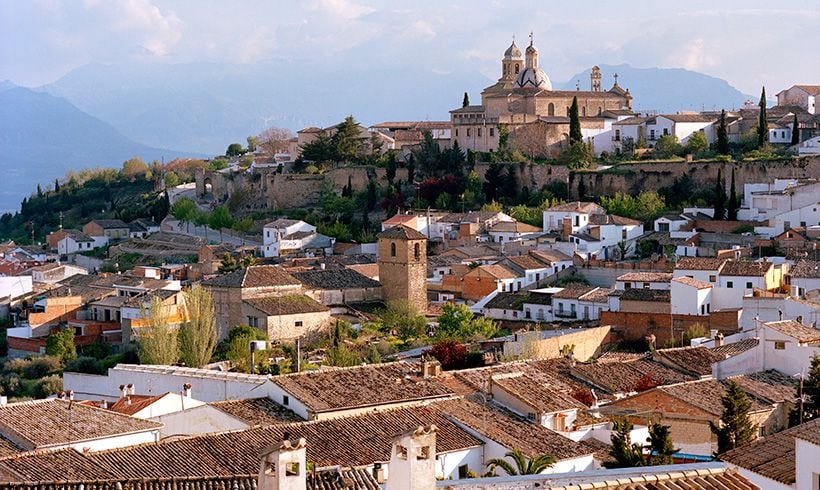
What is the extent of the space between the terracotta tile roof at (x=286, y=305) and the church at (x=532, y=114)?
1758 centimetres

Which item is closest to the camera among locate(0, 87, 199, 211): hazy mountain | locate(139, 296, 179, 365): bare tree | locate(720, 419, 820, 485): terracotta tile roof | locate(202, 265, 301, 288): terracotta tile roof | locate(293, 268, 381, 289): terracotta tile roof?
A: locate(720, 419, 820, 485): terracotta tile roof

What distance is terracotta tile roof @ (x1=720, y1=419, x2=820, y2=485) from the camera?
941cm

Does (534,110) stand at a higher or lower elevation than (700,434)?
higher

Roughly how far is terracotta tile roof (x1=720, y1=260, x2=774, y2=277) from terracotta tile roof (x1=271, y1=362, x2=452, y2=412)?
12.1 m

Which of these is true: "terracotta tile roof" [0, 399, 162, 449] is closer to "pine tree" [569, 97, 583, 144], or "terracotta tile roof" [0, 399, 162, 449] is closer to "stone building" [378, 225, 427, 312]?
"stone building" [378, 225, 427, 312]

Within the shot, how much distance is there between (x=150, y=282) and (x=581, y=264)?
11010 mm

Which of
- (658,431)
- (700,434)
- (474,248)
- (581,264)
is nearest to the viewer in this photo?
(658,431)

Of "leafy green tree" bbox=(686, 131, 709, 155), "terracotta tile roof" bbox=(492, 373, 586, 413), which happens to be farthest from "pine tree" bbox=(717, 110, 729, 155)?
"terracotta tile roof" bbox=(492, 373, 586, 413)

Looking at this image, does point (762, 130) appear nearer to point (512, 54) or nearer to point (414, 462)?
point (512, 54)

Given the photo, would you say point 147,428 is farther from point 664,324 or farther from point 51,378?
point 664,324

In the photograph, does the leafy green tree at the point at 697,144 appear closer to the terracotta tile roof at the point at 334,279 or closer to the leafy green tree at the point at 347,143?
the leafy green tree at the point at 347,143

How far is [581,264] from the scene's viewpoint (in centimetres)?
3709

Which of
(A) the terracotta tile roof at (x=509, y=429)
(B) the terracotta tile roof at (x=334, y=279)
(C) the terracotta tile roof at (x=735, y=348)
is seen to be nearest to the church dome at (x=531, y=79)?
(B) the terracotta tile roof at (x=334, y=279)

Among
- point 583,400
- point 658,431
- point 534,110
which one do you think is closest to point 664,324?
point 583,400
